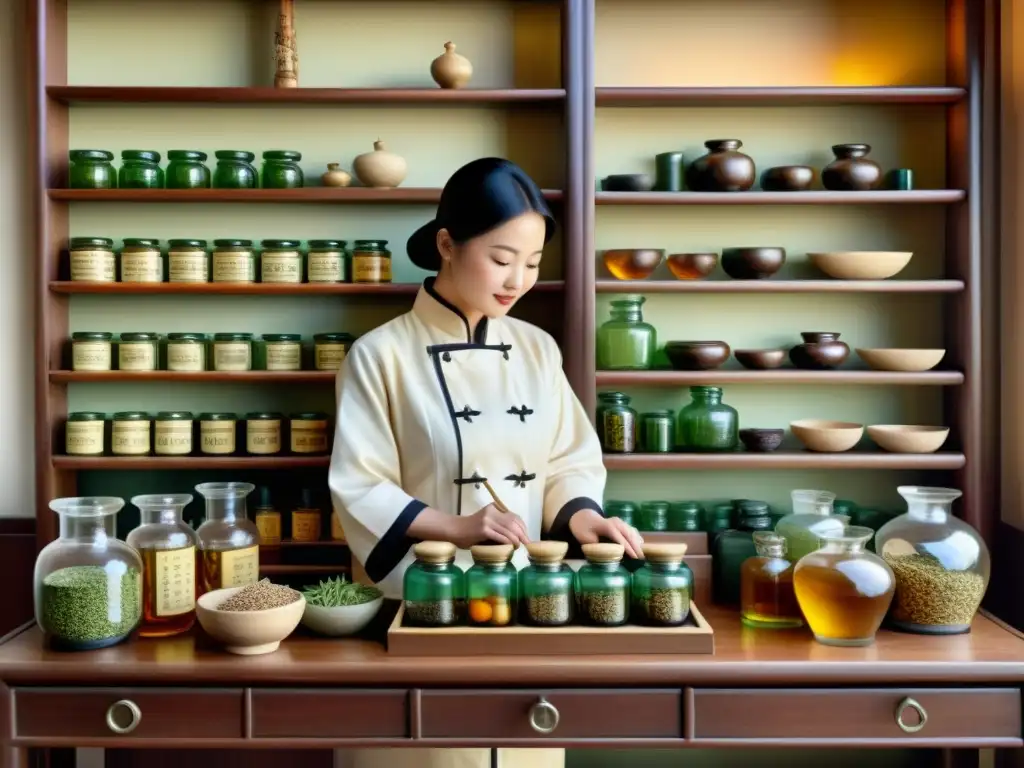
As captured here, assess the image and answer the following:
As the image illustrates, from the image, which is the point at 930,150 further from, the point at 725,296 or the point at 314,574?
the point at 314,574

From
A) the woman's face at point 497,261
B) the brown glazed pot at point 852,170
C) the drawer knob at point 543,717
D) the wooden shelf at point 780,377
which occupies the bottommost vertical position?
the drawer knob at point 543,717

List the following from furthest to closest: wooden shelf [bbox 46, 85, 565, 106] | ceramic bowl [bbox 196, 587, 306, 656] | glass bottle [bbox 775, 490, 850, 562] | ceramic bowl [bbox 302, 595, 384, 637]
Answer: wooden shelf [bbox 46, 85, 565, 106], glass bottle [bbox 775, 490, 850, 562], ceramic bowl [bbox 302, 595, 384, 637], ceramic bowl [bbox 196, 587, 306, 656]

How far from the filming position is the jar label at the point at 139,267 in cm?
286

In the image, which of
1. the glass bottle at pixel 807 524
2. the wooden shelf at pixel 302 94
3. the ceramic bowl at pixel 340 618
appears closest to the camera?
the ceramic bowl at pixel 340 618

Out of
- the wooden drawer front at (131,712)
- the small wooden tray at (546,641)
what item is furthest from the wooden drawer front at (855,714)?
the wooden drawer front at (131,712)

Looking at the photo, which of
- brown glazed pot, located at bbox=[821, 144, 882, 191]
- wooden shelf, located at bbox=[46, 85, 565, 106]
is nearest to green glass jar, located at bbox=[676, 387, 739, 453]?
brown glazed pot, located at bbox=[821, 144, 882, 191]

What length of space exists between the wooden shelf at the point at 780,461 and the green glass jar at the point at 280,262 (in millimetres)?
1056

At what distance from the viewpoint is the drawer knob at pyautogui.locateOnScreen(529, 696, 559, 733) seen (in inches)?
75.3

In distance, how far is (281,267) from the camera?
2855 mm

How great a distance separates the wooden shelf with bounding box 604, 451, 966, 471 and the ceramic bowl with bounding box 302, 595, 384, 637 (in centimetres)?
100

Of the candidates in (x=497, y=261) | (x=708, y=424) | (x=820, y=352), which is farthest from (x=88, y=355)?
(x=820, y=352)

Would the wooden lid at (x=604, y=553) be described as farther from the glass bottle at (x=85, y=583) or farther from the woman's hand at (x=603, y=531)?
the glass bottle at (x=85, y=583)

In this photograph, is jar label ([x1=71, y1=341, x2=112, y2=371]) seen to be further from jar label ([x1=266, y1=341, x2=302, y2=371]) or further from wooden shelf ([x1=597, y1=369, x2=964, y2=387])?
wooden shelf ([x1=597, y1=369, x2=964, y2=387])

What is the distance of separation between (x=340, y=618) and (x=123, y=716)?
45 centimetres
